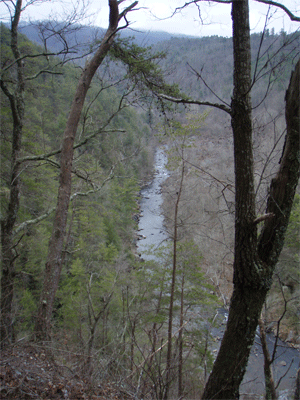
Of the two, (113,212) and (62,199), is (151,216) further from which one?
(62,199)

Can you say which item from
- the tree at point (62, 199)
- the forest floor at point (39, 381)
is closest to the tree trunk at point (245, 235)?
the forest floor at point (39, 381)

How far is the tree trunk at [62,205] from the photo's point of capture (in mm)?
3164

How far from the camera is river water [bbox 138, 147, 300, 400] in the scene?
8320 mm

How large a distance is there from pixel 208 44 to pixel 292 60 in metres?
73.1

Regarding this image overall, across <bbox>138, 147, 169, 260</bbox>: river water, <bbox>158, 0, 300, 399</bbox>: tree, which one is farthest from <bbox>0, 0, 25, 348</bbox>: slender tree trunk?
<bbox>138, 147, 169, 260</bbox>: river water

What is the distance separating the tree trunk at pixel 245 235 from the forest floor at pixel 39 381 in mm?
1296

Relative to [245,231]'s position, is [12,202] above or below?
above

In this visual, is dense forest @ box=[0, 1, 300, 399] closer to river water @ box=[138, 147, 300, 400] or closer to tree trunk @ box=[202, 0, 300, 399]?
tree trunk @ box=[202, 0, 300, 399]

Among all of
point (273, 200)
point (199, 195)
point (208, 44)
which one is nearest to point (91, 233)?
point (199, 195)

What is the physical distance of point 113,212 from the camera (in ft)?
65.5

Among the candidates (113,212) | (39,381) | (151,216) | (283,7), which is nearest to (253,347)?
(39,381)

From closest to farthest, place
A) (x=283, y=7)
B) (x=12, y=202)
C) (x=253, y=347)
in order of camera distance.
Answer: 1. (x=283, y=7)
2. (x=12, y=202)
3. (x=253, y=347)

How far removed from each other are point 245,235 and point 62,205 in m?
2.57

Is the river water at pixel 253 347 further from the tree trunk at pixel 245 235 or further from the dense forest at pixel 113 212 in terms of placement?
the dense forest at pixel 113 212
